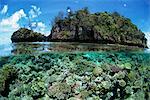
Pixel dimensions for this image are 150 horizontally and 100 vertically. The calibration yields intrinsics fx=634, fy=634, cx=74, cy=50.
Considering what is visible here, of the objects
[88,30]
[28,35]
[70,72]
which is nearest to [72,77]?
[70,72]

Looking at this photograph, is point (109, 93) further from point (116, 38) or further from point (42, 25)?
point (42, 25)

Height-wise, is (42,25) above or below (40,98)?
above

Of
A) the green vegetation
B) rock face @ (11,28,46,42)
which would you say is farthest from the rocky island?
the green vegetation

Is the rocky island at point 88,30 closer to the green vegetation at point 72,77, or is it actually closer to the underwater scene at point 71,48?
the underwater scene at point 71,48

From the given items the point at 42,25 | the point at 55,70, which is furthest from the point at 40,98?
the point at 42,25

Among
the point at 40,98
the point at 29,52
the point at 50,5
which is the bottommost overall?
the point at 40,98

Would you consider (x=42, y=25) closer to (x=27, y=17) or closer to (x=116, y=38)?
(x=27, y=17)

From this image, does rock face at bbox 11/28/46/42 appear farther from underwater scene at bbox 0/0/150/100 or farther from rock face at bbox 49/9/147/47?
rock face at bbox 49/9/147/47

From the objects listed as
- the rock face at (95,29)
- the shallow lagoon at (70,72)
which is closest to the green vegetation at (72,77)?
the shallow lagoon at (70,72)
